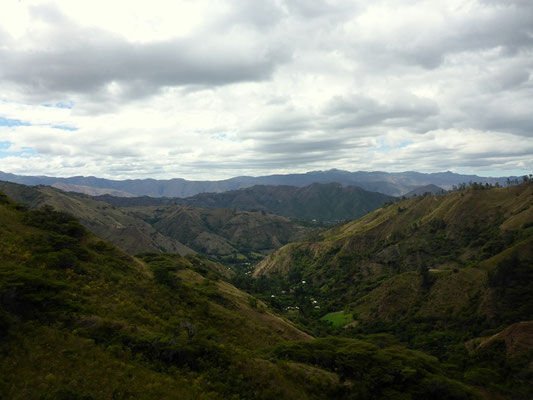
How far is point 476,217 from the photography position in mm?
186250

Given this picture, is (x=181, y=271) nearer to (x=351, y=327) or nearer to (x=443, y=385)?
(x=443, y=385)

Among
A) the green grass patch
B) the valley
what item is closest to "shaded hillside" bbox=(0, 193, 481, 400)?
the valley

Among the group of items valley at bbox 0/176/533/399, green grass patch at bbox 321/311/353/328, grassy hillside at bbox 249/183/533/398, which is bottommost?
green grass patch at bbox 321/311/353/328

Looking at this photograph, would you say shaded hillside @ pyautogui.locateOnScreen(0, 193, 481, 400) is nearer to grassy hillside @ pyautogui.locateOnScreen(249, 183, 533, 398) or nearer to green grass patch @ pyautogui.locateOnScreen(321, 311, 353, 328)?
grassy hillside @ pyautogui.locateOnScreen(249, 183, 533, 398)

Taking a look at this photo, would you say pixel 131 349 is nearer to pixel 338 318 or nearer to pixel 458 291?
pixel 458 291

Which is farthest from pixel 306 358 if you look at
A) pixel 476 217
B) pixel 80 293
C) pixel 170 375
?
pixel 476 217

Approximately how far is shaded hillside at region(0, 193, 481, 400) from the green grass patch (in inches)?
3572

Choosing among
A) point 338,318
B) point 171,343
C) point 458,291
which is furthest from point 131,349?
point 338,318

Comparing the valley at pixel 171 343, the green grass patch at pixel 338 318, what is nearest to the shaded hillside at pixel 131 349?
the valley at pixel 171 343

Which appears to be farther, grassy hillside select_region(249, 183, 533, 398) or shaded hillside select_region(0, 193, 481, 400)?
grassy hillside select_region(249, 183, 533, 398)

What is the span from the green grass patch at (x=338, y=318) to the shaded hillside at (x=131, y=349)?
9072cm

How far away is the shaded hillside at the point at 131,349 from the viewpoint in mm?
24797

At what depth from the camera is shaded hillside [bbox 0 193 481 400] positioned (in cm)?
2480

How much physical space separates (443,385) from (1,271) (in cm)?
4902
